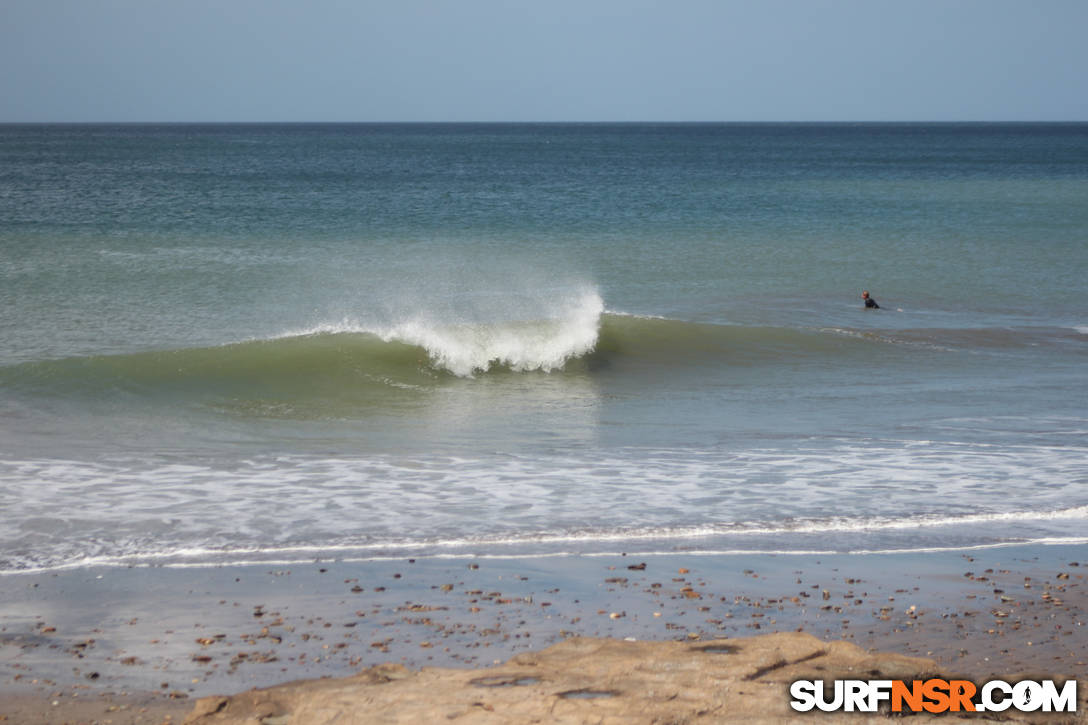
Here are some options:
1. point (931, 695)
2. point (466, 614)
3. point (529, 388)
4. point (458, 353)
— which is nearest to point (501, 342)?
point (458, 353)

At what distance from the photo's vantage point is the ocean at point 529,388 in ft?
29.6

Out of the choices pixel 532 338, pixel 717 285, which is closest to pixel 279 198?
pixel 717 285

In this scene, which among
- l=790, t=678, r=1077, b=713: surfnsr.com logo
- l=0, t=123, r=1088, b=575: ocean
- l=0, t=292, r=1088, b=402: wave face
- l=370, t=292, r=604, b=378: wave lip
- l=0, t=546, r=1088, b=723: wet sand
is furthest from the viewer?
l=370, t=292, r=604, b=378: wave lip

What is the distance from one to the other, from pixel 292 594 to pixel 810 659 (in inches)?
133

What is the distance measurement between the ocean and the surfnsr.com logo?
276cm

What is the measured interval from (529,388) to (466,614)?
30.9 ft

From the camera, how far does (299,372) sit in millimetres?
16766

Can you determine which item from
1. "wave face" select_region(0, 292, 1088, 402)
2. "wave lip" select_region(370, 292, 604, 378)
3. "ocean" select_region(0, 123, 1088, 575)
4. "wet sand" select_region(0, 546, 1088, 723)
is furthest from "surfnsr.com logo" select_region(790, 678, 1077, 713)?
"wave lip" select_region(370, 292, 604, 378)

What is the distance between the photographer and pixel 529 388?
16219 millimetres

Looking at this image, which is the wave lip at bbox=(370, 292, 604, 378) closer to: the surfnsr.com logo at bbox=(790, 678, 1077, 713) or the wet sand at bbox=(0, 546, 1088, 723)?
the wet sand at bbox=(0, 546, 1088, 723)

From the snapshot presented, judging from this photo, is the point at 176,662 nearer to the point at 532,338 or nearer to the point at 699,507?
the point at 699,507

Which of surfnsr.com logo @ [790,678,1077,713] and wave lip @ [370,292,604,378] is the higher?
surfnsr.com logo @ [790,678,1077,713]

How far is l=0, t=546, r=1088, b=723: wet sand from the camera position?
19.7ft

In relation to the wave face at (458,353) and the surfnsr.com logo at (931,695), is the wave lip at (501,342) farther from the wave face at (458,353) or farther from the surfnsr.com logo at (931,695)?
the surfnsr.com logo at (931,695)
